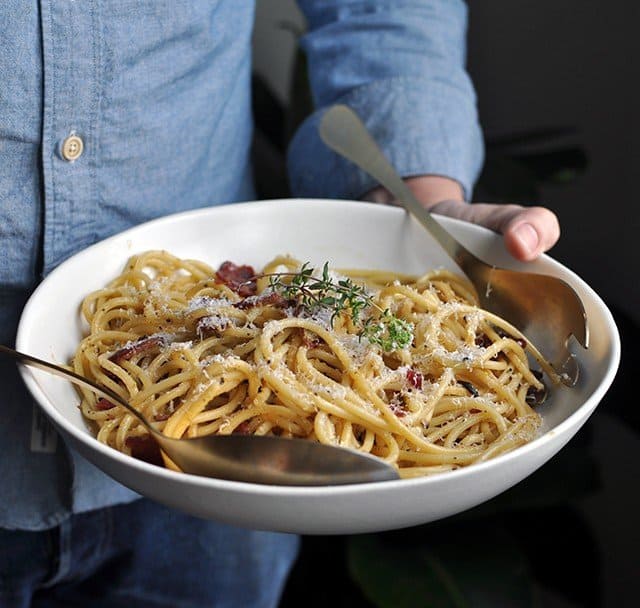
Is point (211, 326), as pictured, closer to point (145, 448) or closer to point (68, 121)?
point (145, 448)

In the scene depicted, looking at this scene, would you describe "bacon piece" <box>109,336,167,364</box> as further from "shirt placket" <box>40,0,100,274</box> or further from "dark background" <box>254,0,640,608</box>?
"dark background" <box>254,0,640,608</box>

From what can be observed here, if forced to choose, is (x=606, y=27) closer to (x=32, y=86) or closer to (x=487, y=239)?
(x=487, y=239)

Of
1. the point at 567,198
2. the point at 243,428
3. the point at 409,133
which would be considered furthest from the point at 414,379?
the point at 567,198

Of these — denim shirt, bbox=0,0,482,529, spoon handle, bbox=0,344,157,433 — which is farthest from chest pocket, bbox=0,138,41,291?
spoon handle, bbox=0,344,157,433

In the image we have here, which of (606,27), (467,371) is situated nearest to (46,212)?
(467,371)

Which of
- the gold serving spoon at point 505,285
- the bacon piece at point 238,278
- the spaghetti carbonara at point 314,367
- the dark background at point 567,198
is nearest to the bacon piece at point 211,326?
the spaghetti carbonara at point 314,367

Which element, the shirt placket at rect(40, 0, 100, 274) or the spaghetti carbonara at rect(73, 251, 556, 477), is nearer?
the spaghetti carbonara at rect(73, 251, 556, 477)

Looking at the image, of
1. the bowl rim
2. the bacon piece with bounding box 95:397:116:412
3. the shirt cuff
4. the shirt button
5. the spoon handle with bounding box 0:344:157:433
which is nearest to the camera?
the bowl rim
